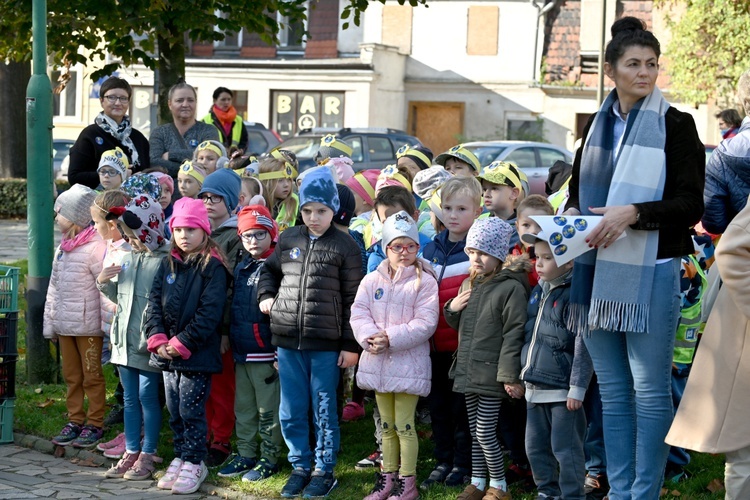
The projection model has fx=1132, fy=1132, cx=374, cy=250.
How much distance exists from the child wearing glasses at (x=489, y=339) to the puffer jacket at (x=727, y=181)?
105cm

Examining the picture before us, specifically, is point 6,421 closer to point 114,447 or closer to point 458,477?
point 114,447

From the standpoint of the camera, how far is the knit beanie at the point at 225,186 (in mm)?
7805

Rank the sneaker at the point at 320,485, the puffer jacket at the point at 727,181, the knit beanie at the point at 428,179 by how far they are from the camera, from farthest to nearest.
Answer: the knit beanie at the point at 428,179 → the sneaker at the point at 320,485 → the puffer jacket at the point at 727,181

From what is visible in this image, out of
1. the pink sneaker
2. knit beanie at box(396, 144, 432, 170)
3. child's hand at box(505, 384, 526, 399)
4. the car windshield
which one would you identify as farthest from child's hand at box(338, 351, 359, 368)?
the car windshield

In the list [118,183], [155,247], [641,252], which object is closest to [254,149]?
[118,183]

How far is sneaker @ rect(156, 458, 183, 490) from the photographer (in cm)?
689

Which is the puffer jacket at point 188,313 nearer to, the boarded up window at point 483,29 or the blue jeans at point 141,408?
the blue jeans at point 141,408

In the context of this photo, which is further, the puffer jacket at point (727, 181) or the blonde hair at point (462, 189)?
the blonde hair at point (462, 189)

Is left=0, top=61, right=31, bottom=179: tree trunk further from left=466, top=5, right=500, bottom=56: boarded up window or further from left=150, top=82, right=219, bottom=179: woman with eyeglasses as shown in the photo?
left=466, top=5, right=500, bottom=56: boarded up window

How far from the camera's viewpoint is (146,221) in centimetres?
734

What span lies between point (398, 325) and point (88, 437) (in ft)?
8.71

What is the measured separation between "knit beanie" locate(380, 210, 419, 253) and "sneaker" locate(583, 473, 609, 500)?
1667 millimetres

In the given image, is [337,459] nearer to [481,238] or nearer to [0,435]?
[481,238]

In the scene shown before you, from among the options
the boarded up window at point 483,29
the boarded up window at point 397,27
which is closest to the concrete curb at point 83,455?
the boarded up window at point 397,27
